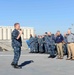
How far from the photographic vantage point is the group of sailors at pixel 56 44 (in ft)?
53.4

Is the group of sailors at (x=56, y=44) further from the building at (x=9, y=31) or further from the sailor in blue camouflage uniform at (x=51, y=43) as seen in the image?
the building at (x=9, y=31)

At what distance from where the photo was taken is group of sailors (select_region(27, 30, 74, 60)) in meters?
16.3

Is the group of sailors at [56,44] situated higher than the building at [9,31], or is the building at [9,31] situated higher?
the building at [9,31]

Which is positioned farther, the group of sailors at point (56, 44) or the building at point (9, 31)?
the building at point (9, 31)

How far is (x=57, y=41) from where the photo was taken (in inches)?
664

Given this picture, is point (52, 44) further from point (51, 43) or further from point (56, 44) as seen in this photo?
point (56, 44)

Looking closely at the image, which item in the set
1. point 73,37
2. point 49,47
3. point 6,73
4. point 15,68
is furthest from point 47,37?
point 6,73

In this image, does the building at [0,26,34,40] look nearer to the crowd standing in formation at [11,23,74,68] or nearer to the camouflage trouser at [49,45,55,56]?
the crowd standing in formation at [11,23,74,68]

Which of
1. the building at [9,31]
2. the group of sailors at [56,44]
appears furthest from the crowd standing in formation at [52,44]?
the building at [9,31]

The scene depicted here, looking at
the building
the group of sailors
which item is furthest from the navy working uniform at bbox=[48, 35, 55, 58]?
the building

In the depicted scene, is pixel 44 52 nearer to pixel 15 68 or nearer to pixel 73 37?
pixel 73 37

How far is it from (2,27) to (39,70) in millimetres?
50543

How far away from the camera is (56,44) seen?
17.3 m

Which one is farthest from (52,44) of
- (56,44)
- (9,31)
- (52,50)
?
(9,31)
